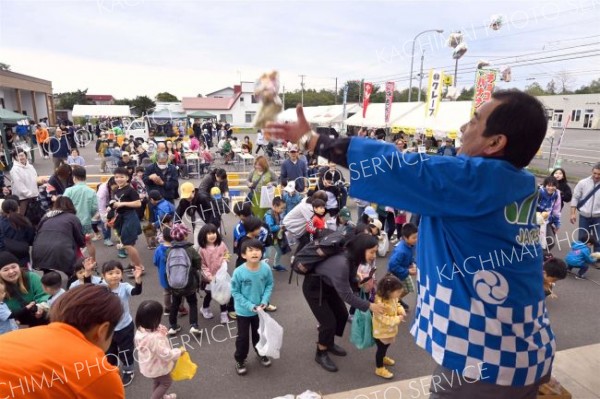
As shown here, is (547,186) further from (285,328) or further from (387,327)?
(285,328)

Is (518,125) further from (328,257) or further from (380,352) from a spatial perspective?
(380,352)

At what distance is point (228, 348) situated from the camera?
171 inches

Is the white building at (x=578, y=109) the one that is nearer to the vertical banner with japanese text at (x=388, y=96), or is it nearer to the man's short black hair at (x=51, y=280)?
the vertical banner with japanese text at (x=388, y=96)

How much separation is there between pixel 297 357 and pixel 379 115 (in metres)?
19.8

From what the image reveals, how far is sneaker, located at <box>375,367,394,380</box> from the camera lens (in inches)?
151

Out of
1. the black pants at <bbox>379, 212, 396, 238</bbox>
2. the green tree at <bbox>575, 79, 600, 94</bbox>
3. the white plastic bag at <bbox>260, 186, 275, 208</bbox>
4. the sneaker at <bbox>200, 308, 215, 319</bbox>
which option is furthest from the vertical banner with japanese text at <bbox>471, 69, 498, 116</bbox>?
the green tree at <bbox>575, 79, 600, 94</bbox>

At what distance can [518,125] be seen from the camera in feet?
4.17

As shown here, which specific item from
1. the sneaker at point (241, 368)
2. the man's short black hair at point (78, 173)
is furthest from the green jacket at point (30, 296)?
the man's short black hair at point (78, 173)

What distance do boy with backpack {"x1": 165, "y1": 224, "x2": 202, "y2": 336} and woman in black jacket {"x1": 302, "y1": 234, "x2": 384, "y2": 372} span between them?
1.37m

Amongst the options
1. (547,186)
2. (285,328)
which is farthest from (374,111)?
(285,328)

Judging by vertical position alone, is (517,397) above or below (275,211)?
above

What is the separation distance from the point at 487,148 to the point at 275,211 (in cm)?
538

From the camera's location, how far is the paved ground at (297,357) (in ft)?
12.1

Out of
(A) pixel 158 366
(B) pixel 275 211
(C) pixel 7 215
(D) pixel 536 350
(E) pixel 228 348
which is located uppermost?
(D) pixel 536 350
